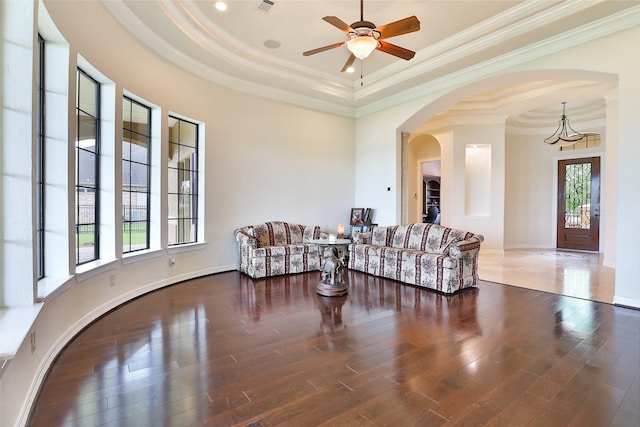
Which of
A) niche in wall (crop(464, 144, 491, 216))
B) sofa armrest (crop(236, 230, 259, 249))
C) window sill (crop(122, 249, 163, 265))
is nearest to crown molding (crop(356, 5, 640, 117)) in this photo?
niche in wall (crop(464, 144, 491, 216))

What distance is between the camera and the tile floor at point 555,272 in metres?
4.55

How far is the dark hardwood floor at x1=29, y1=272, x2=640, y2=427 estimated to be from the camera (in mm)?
1840

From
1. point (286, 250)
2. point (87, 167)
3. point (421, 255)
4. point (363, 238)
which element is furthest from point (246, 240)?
point (421, 255)

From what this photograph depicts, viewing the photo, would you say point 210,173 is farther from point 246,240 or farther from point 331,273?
point 331,273

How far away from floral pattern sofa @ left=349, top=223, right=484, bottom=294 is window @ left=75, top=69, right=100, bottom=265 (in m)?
3.93

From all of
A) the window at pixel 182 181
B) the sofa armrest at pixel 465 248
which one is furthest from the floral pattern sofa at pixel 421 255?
the window at pixel 182 181

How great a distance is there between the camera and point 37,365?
2084 millimetres

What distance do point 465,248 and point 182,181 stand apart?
4.51m

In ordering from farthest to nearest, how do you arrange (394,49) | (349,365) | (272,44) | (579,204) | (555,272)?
(579,204) < (555,272) < (272,44) < (394,49) < (349,365)

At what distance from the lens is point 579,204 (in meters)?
8.71

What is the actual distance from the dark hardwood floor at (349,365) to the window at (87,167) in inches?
33.1

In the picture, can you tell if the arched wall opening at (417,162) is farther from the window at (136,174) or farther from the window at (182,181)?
the window at (136,174)

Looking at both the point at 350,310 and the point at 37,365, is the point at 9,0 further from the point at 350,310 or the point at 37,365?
the point at 350,310

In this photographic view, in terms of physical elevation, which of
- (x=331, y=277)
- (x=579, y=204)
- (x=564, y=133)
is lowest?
(x=331, y=277)
